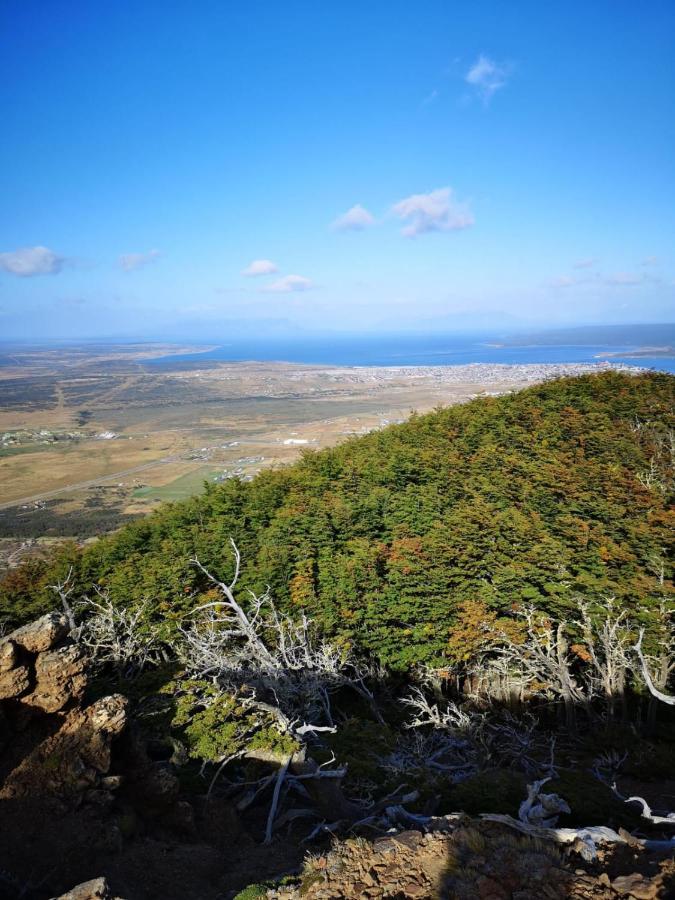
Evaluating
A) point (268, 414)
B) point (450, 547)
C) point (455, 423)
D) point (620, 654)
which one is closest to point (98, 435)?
point (268, 414)

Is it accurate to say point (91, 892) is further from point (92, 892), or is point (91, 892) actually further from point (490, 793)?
point (490, 793)

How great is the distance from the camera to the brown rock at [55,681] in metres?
8.59

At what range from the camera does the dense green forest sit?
55.3 feet

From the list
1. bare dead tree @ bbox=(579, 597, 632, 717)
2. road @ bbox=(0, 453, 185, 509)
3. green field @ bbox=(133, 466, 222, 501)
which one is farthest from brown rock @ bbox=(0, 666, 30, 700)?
road @ bbox=(0, 453, 185, 509)

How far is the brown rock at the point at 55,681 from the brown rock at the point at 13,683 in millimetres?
189

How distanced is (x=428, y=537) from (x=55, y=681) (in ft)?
44.8

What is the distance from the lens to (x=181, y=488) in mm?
65625

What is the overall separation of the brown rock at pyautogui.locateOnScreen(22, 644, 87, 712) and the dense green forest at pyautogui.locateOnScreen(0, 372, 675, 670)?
8682 millimetres

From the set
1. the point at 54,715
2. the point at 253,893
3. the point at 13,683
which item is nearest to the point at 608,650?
the point at 253,893

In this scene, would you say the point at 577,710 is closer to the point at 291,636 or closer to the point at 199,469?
the point at 291,636

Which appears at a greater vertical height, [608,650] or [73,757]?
[73,757]

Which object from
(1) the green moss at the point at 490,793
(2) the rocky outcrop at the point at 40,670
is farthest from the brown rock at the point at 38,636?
(1) the green moss at the point at 490,793

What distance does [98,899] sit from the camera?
5.70 metres

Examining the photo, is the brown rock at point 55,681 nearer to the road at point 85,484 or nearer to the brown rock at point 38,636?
the brown rock at point 38,636
